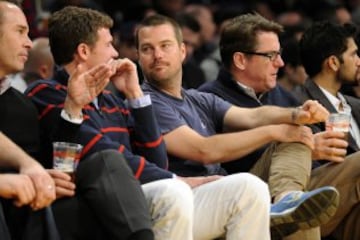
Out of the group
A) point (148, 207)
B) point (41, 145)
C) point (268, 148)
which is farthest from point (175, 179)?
point (268, 148)

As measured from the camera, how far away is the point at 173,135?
14.6 feet

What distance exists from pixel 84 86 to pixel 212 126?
3.41 feet

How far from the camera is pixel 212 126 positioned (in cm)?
482

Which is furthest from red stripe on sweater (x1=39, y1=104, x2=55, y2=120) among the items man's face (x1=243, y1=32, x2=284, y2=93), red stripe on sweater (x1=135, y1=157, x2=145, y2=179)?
man's face (x1=243, y1=32, x2=284, y2=93)

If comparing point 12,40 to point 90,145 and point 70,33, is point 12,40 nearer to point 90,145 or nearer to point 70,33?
point 70,33

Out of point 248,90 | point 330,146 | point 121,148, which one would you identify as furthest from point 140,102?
point 248,90

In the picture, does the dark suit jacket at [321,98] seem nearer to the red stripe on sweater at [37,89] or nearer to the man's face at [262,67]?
the man's face at [262,67]

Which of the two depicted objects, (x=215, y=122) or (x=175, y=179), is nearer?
(x=175, y=179)

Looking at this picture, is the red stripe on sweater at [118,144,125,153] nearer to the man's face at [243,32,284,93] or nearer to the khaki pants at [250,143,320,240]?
the khaki pants at [250,143,320,240]

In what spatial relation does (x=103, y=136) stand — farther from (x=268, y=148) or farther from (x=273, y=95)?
(x=273, y=95)

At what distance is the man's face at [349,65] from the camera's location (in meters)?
5.46

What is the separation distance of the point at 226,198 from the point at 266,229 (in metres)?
0.20

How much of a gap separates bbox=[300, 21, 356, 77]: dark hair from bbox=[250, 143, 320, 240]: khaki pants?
1.01 metres

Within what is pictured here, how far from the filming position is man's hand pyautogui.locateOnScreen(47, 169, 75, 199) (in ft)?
11.6
